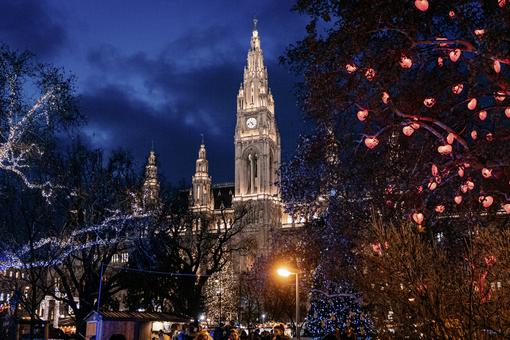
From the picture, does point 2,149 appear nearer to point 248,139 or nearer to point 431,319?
point 431,319

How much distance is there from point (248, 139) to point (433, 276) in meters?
81.2

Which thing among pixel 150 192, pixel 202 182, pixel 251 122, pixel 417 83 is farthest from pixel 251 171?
pixel 417 83

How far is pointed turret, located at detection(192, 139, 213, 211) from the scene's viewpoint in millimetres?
90562

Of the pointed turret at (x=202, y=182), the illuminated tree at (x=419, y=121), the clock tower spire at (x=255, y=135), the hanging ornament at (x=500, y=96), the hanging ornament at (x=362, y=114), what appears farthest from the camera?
the pointed turret at (x=202, y=182)

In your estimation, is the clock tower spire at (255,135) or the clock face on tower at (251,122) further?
the clock face on tower at (251,122)

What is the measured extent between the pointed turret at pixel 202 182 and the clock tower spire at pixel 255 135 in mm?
7016

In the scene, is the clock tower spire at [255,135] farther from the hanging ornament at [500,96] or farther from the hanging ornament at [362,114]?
the hanging ornament at [500,96]

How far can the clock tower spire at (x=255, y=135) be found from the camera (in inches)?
3361

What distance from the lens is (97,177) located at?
2450cm

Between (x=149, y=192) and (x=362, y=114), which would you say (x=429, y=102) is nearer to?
(x=362, y=114)

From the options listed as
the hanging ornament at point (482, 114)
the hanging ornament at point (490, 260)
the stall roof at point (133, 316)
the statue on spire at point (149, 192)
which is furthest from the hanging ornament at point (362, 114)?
the statue on spire at point (149, 192)

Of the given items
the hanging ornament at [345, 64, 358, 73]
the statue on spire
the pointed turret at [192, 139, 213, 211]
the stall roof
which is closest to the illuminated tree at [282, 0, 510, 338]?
the hanging ornament at [345, 64, 358, 73]

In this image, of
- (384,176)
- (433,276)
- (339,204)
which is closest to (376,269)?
(433,276)

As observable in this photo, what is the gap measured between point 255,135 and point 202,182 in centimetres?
1312
